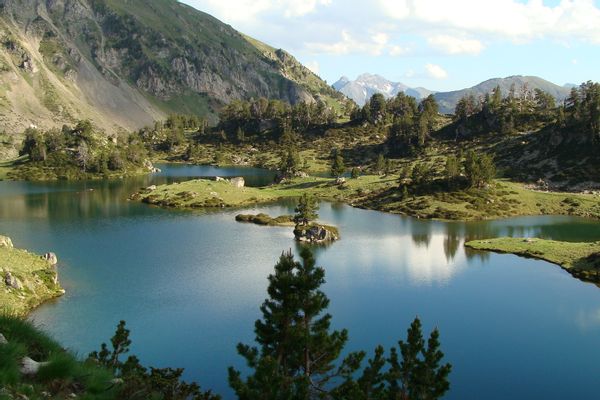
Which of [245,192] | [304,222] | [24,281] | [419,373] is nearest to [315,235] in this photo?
[304,222]

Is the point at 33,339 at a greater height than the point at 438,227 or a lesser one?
greater

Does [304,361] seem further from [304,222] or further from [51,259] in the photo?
[304,222]

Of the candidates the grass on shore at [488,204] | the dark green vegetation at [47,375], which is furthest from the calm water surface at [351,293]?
the dark green vegetation at [47,375]

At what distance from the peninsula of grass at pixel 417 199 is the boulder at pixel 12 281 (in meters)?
83.8

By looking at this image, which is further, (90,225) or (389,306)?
(90,225)

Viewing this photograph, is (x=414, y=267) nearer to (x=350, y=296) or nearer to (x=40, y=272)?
(x=350, y=296)

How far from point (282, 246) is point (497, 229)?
56800 mm

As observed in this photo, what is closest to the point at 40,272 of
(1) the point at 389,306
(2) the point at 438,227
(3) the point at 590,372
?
(1) the point at 389,306

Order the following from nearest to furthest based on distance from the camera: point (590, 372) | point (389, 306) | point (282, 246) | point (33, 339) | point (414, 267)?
point (33, 339) < point (590, 372) < point (389, 306) < point (414, 267) < point (282, 246)

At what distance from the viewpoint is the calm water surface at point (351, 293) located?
170 ft

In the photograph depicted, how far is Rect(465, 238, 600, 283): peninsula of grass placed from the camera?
87081 mm

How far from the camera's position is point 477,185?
502ft

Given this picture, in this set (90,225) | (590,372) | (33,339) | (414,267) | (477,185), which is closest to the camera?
(33,339)

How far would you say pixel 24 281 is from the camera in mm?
66312
